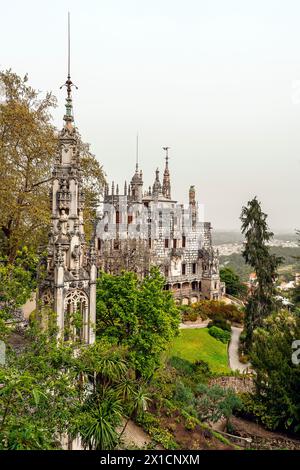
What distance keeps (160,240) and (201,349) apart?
64.0 feet

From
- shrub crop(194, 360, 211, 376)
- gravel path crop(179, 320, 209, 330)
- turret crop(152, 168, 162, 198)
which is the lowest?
shrub crop(194, 360, 211, 376)

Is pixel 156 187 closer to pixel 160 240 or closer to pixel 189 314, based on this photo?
pixel 160 240

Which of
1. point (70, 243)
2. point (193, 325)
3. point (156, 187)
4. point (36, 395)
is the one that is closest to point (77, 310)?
point (70, 243)

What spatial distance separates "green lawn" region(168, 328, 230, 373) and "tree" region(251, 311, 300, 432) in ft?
32.2

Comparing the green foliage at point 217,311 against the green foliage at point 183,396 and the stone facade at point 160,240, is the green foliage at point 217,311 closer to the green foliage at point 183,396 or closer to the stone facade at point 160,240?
the stone facade at point 160,240

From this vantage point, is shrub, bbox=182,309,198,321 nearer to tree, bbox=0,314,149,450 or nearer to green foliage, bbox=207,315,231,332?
green foliage, bbox=207,315,231,332

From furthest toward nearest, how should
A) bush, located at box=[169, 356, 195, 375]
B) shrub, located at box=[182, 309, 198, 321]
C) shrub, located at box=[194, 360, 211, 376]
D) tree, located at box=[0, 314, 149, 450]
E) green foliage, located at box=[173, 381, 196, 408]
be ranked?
1. shrub, located at box=[182, 309, 198, 321]
2. shrub, located at box=[194, 360, 211, 376]
3. bush, located at box=[169, 356, 195, 375]
4. green foliage, located at box=[173, 381, 196, 408]
5. tree, located at box=[0, 314, 149, 450]

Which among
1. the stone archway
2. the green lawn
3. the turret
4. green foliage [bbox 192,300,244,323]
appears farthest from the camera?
the turret

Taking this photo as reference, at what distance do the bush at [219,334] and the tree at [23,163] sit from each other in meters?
22.7

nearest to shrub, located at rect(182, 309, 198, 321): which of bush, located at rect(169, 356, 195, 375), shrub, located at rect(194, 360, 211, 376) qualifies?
shrub, located at rect(194, 360, 211, 376)

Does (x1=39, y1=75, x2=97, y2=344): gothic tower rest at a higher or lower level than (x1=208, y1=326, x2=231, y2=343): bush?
higher

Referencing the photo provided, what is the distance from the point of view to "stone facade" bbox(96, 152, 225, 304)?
4775 cm

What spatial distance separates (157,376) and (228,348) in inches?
768
